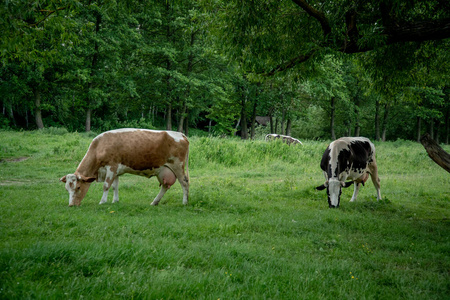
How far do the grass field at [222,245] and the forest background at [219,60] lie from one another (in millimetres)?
3057

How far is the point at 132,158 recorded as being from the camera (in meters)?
8.29

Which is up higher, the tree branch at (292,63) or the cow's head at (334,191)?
the tree branch at (292,63)

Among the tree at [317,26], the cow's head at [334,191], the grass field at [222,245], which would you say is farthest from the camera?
the cow's head at [334,191]

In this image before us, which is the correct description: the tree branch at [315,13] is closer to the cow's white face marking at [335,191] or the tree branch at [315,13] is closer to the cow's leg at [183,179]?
the cow's white face marking at [335,191]

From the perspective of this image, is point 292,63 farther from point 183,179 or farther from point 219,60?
point 219,60

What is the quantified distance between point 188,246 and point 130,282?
159 centimetres

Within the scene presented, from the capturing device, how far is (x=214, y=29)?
8.27m

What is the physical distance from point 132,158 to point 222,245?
4257 mm

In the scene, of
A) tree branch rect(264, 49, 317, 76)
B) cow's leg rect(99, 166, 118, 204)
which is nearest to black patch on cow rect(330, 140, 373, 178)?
tree branch rect(264, 49, 317, 76)

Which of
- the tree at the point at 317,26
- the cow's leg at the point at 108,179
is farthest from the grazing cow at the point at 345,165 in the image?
the cow's leg at the point at 108,179

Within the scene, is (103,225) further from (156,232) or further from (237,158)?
(237,158)

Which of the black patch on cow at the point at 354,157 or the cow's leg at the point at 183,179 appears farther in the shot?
the black patch on cow at the point at 354,157

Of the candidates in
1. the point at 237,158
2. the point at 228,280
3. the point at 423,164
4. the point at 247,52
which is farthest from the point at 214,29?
the point at 423,164

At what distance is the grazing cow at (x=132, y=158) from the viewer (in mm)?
8266
